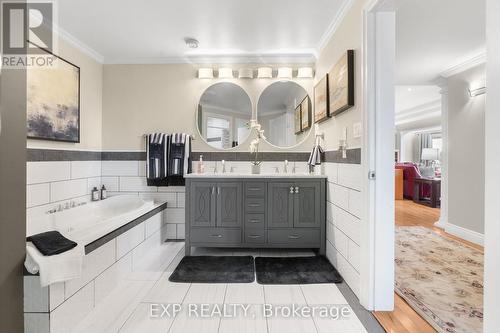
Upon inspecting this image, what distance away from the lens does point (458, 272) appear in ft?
7.61

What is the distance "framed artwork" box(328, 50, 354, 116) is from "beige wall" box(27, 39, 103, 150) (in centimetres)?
280

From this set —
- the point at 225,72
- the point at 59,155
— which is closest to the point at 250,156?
the point at 225,72

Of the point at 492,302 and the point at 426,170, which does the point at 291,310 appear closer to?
the point at 492,302

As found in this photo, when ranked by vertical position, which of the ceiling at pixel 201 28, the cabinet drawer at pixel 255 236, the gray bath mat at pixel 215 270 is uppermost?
the ceiling at pixel 201 28

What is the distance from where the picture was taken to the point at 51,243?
1.51 m

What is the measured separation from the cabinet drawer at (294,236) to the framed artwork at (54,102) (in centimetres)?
242

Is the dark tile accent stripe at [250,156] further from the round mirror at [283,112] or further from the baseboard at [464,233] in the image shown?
the baseboard at [464,233]

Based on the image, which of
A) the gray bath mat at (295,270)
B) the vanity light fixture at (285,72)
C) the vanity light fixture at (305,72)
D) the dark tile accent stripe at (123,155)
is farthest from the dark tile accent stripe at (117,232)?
the vanity light fixture at (305,72)

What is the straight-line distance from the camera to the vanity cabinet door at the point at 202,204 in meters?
2.68

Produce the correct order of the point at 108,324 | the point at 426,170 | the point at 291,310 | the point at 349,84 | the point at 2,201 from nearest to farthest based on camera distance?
the point at 2,201 < the point at 108,324 < the point at 291,310 < the point at 349,84 < the point at 426,170

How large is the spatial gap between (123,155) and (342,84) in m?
2.78

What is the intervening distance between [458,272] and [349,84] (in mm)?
2051

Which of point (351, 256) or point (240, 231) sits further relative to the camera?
point (240, 231)

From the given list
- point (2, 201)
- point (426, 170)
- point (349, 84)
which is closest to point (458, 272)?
point (349, 84)
